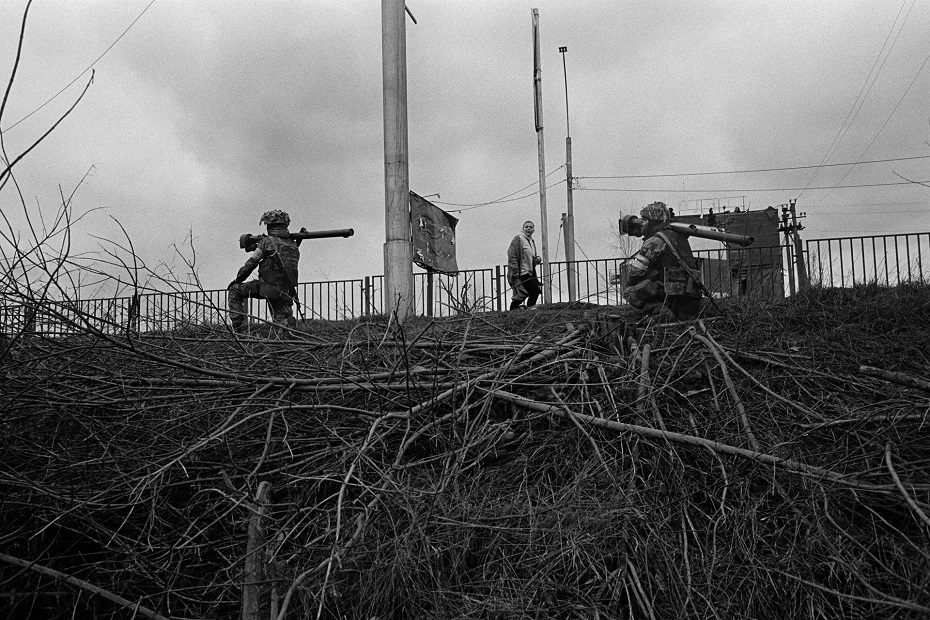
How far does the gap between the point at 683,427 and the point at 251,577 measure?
2.38 metres

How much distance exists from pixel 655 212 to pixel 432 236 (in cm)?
305

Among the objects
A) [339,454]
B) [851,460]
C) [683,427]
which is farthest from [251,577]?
[851,460]

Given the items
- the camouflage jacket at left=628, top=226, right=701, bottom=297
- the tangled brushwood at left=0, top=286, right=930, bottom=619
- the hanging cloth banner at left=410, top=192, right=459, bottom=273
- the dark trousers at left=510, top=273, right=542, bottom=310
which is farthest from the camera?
the dark trousers at left=510, top=273, right=542, bottom=310

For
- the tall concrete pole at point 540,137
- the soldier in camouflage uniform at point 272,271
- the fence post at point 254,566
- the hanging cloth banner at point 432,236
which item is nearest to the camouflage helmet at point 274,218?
the soldier in camouflage uniform at point 272,271

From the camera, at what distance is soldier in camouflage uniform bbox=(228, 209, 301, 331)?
26.6 feet

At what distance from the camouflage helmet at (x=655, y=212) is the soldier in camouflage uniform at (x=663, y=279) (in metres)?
0.29

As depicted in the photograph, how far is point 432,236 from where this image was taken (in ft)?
30.4

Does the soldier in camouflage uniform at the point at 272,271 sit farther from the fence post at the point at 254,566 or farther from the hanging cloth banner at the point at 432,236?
the fence post at the point at 254,566

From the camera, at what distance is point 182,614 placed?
11.9 ft

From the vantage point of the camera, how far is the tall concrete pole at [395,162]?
8.42 meters

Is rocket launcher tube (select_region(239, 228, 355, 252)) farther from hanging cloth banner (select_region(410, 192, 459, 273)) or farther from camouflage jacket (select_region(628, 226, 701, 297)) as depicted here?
camouflage jacket (select_region(628, 226, 701, 297))

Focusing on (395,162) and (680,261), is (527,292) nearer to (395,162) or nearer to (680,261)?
(395,162)

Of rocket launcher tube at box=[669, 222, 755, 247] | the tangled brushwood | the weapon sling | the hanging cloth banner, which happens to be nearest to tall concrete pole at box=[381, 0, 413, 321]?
the hanging cloth banner

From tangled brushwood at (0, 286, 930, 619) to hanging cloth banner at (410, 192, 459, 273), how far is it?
3880 mm
